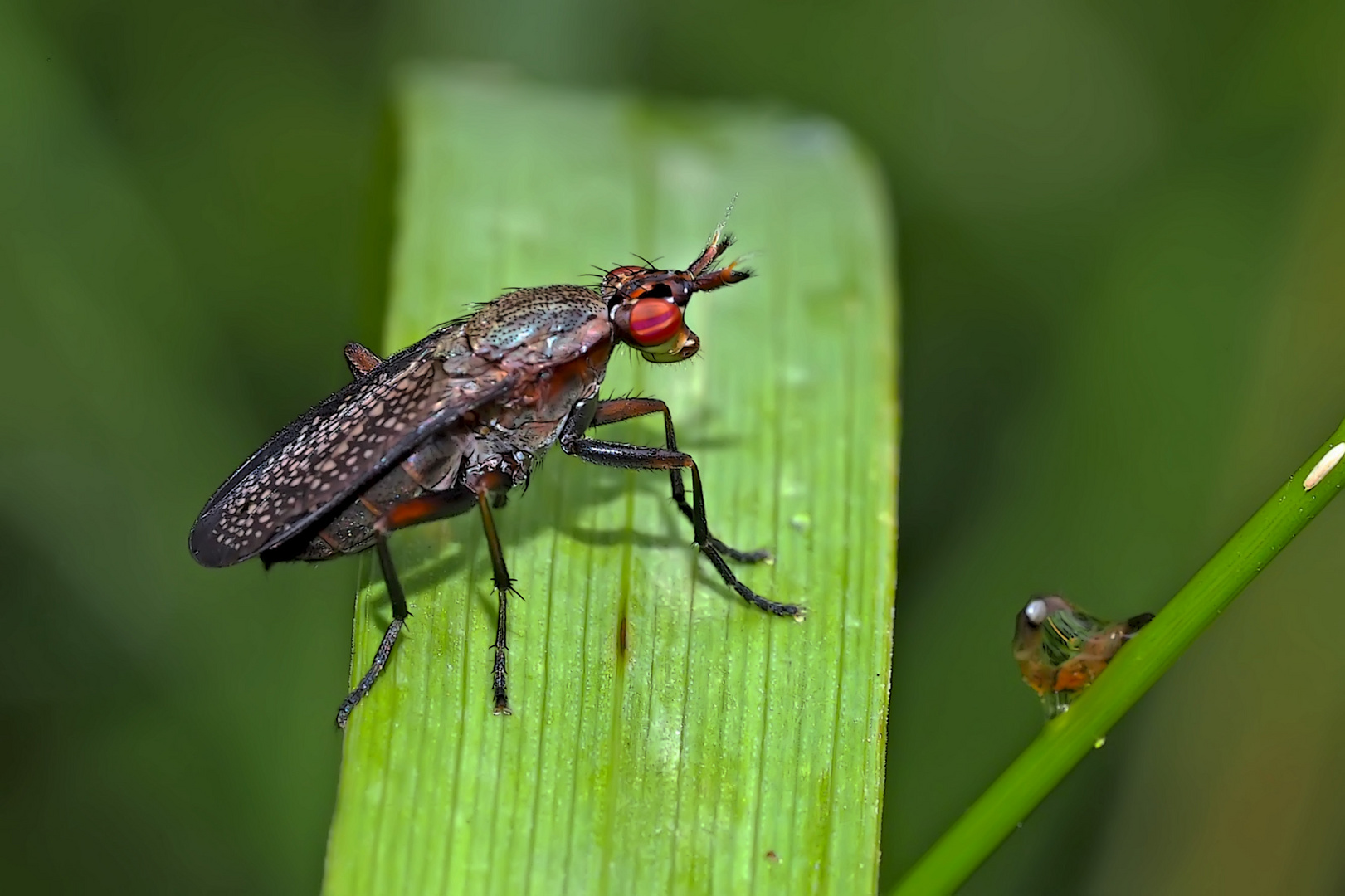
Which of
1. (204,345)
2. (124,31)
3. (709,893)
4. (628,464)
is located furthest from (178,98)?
(709,893)

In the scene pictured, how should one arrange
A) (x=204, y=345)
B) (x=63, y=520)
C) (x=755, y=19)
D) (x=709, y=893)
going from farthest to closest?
(x=755, y=19) < (x=204, y=345) < (x=63, y=520) < (x=709, y=893)

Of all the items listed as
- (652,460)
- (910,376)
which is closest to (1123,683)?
(652,460)

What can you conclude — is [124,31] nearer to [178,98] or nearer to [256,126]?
[178,98]

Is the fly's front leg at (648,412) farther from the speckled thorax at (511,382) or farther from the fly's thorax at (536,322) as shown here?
the fly's thorax at (536,322)

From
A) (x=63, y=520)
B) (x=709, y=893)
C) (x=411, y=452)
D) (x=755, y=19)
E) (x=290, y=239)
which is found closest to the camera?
(x=709, y=893)

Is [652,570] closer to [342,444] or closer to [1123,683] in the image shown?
[342,444]

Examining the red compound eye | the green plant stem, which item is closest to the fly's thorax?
the red compound eye

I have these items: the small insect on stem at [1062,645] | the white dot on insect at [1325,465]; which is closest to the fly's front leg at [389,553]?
the small insect on stem at [1062,645]
